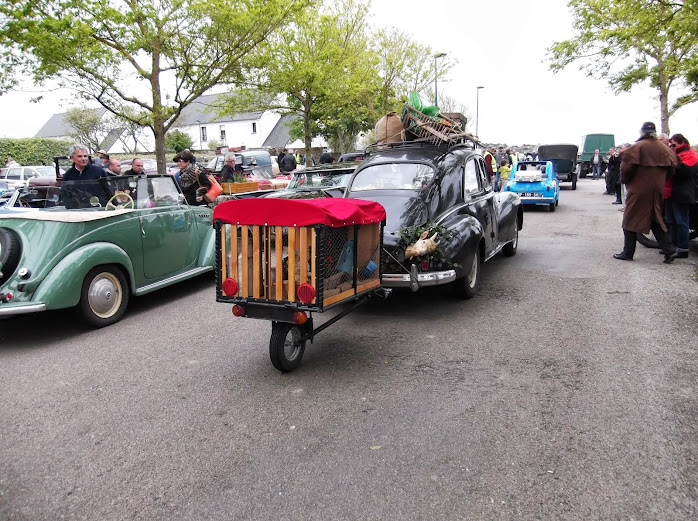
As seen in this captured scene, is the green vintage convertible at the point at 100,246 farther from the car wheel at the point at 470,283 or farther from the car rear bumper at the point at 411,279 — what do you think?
the car wheel at the point at 470,283

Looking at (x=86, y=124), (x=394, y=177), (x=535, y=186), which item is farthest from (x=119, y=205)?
(x=86, y=124)

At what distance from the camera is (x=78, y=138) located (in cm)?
5219

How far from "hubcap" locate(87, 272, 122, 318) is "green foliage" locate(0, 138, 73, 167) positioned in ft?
125

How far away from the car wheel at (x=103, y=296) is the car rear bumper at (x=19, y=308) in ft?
1.68

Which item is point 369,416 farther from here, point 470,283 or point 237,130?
point 237,130

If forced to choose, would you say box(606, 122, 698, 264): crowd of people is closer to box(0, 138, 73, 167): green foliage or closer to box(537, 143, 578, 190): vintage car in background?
box(537, 143, 578, 190): vintage car in background

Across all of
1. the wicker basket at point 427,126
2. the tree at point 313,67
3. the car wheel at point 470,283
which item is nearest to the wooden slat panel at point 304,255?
the car wheel at point 470,283

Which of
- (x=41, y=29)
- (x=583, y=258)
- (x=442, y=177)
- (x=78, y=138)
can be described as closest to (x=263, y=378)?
(x=442, y=177)

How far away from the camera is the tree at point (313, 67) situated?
52.4ft

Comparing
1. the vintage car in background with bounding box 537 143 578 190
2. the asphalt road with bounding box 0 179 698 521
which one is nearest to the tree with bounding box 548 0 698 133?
the vintage car in background with bounding box 537 143 578 190

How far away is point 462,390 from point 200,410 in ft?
6.41

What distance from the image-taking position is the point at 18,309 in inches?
199

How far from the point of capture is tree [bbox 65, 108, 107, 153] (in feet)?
165

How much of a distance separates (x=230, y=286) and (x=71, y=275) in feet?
7.29
